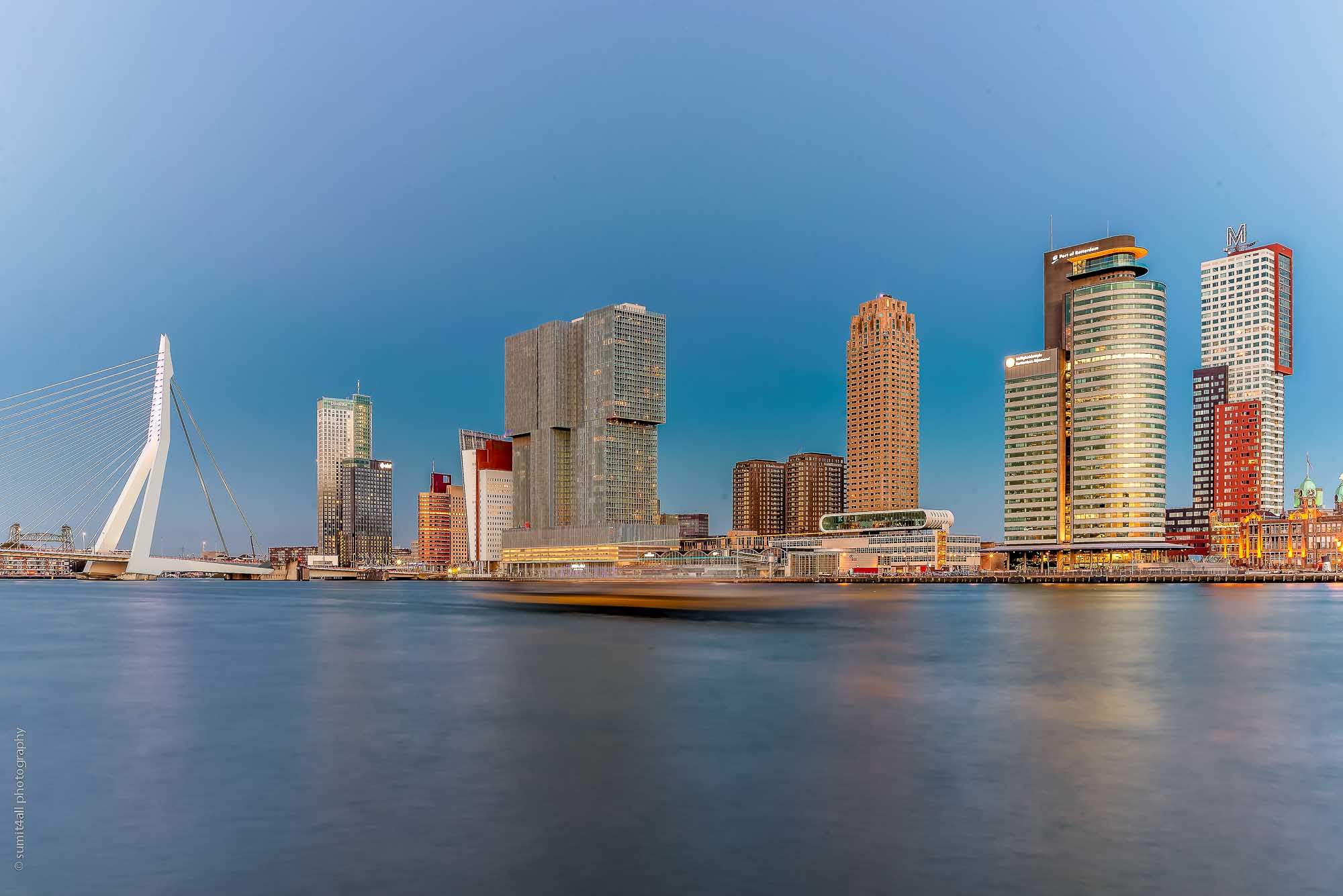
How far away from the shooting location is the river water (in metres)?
13.9

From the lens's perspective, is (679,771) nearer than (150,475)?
Yes

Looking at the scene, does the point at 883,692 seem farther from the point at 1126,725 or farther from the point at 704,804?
the point at 704,804

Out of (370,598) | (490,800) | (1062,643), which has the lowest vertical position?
(370,598)

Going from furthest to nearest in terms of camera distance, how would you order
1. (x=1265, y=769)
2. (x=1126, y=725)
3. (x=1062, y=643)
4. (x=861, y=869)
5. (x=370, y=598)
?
(x=370, y=598) < (x=1062, y=643) < (x=1126, y=725) < (x=1265, y=769) < (x=861, y=869)

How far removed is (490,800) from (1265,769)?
17.1 metres

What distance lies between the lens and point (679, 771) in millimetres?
20234

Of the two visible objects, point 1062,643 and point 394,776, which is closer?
point 394,776

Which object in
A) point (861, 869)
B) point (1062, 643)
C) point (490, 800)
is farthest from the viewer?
point (1062, 643)

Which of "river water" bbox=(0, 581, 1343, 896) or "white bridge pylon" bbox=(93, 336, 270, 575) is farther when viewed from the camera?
"white bridge pylon" bbox=(93, 336, 270, 575)

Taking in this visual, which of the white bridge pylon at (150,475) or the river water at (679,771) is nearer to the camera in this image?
the river water at (679,771)

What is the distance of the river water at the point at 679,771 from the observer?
1386 centimetres

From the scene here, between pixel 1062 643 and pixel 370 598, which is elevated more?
pixel 1062 643

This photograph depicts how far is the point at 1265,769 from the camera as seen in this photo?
2134cm

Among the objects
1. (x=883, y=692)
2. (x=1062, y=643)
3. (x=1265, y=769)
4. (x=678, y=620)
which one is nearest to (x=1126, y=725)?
(x=1265, y=769)
